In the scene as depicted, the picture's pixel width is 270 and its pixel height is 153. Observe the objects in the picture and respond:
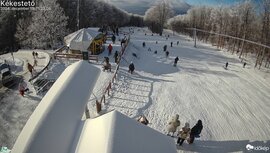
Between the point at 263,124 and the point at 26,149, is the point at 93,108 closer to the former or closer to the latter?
the point at 26,149

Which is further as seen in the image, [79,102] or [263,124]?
[263,124]

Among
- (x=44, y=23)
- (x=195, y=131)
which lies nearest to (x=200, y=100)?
(x=195, y=131)

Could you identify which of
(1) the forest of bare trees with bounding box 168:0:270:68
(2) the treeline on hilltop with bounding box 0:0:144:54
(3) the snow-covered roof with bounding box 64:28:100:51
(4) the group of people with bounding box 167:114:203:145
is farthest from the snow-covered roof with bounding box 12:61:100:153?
(2) the treeline on hilltop with bounding box 0:0:144:54

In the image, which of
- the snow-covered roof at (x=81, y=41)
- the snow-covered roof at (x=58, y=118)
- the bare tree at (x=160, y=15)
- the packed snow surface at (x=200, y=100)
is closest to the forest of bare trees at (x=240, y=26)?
the packed snow surface at (x=200, y=100)

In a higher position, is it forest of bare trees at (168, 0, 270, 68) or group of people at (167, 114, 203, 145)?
forest of bare trees at (168, 0, 270, 68)

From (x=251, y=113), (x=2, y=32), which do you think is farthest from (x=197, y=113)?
(x=2, y=32)

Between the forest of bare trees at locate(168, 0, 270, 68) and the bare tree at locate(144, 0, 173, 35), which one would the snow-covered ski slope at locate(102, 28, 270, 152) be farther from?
the bare tree at locate(144, 0, 173, 35)

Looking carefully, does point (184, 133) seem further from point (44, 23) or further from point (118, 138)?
point (44, 23)
